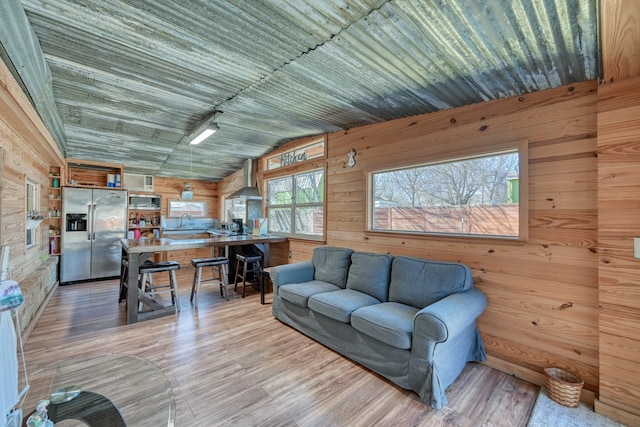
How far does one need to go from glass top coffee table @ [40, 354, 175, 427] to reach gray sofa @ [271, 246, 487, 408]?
1.46 m

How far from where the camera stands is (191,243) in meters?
3.67

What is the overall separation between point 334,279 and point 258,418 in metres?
1.71

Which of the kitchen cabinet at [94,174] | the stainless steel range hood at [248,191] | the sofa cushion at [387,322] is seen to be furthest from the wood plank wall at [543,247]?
the kitchen cabinet at [94,174]

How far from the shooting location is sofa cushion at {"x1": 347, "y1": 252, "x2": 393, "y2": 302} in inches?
111

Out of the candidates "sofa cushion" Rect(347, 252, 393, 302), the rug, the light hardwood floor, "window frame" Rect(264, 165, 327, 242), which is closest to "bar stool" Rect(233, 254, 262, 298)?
"window frame" Rect(264, 165, 327, 242)

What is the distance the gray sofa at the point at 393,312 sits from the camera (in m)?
1.93

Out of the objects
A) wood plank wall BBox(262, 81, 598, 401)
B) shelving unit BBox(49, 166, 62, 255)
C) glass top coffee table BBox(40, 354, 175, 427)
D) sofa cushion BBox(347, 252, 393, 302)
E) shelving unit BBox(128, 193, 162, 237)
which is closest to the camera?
glass top coffee table BBox(40, 354, 175, 427)

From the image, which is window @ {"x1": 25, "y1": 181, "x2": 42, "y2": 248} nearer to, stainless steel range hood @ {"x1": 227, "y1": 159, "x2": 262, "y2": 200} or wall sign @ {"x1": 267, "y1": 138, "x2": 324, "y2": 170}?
stainless steel range hood @ {"x1": 227, "y1": 159, "x2": 262, "y2": 200}

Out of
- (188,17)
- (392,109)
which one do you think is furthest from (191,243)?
(392,109)

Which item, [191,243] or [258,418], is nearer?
[258,418]

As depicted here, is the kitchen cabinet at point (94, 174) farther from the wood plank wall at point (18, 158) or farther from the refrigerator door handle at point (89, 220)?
the wood plank wall at point (18, 158)

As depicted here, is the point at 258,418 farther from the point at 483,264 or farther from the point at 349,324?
the point at 483,264

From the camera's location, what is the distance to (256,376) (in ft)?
7.26

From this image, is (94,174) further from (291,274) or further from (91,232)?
(291,274)
